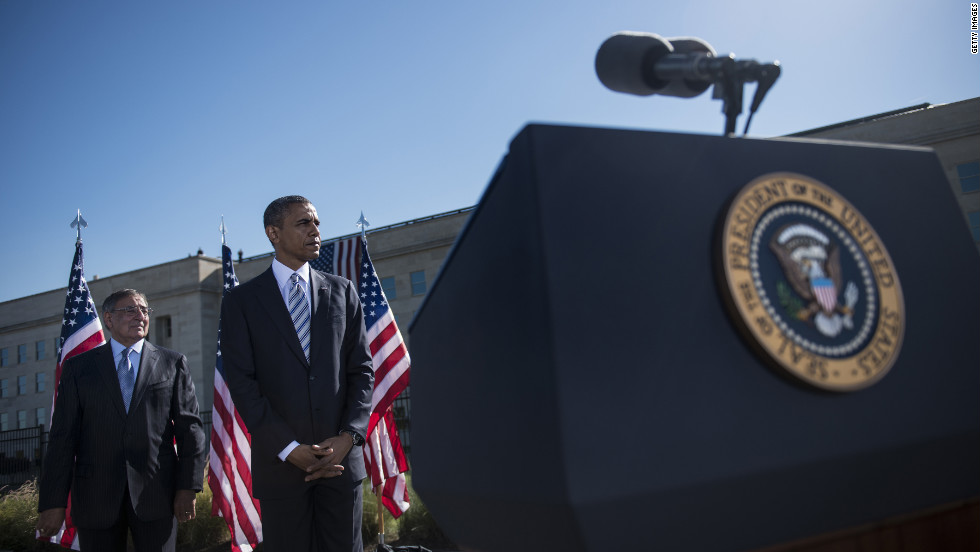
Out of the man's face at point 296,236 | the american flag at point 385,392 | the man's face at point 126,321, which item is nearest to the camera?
the man's face at point 296,236

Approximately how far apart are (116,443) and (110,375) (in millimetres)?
382

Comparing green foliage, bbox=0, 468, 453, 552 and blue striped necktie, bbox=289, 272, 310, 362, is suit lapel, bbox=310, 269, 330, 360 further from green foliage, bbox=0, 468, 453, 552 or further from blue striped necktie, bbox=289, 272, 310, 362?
green foliage, bbox=0, 468, 453, 552

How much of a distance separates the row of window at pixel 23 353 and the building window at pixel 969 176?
58.4 metres

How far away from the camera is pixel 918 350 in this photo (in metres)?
1.34

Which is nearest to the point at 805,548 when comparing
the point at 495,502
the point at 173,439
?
the point at 495,502

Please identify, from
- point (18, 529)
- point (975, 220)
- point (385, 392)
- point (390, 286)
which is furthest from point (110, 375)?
point (390, 286)

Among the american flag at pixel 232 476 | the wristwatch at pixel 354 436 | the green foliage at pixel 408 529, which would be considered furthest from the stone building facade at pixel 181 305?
the wristwatch at pixel 354 436

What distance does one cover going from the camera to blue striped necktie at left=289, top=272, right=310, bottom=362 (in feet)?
8.47

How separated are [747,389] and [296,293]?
1921 millimetres

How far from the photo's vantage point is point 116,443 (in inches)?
141

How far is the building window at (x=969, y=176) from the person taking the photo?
31.3 meters

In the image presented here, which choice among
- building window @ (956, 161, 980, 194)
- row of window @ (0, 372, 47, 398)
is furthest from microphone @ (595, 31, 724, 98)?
row of window @ (0, 372, 47, 398)

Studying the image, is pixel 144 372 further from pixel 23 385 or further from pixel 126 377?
pixel 23 385

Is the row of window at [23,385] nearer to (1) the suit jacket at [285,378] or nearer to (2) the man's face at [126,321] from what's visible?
(2) the man's face at [126,321]
